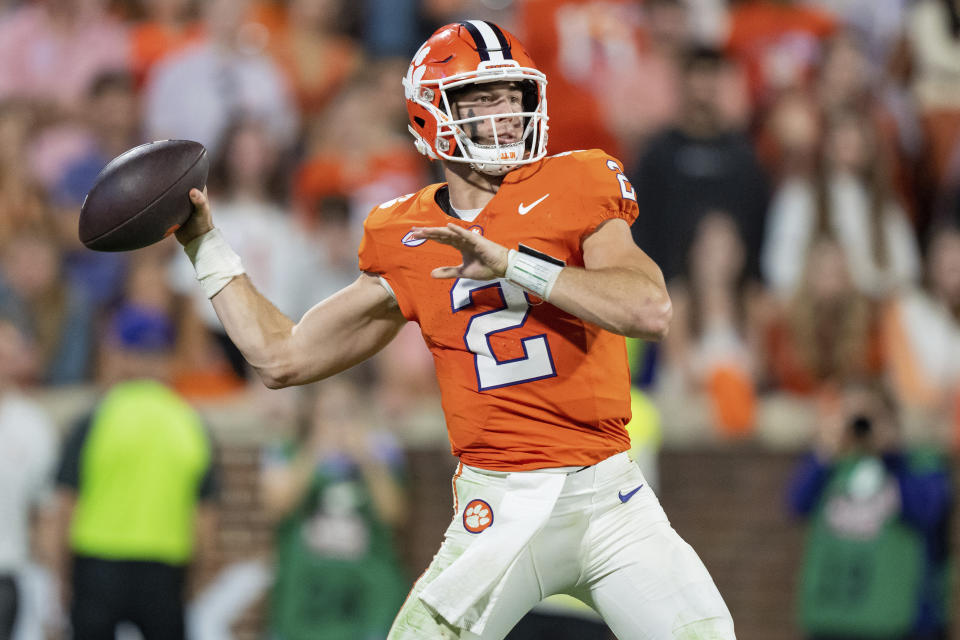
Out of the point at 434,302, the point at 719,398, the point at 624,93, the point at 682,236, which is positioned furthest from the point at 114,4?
the point at 434,302

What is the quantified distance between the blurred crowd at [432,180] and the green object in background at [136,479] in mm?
115

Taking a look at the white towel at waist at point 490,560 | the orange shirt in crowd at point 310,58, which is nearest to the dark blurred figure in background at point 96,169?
the orange shirt in crowd at point 310,58

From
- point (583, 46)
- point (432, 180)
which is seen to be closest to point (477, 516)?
point (432, 180)

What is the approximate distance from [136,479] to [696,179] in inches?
126

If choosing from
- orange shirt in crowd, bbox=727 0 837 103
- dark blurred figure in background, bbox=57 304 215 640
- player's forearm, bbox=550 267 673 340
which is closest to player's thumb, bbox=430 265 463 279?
player's forearm, bbox=550 267 673 340

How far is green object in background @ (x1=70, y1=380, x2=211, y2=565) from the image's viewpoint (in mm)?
6688

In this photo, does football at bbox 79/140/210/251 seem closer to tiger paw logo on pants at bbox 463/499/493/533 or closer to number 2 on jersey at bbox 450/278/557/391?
number 2 on jersey at bbox 450/278/557/391

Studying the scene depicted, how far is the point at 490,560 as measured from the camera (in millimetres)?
3541

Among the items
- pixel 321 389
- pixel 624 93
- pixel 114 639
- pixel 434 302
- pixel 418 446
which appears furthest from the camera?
pixel 624 93

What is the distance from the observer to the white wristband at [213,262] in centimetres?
402

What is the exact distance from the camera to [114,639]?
21.7 ft

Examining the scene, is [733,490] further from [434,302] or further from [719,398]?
[434,302]

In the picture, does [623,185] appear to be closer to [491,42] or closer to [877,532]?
[491,42]

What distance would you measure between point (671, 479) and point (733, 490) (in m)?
0.32
